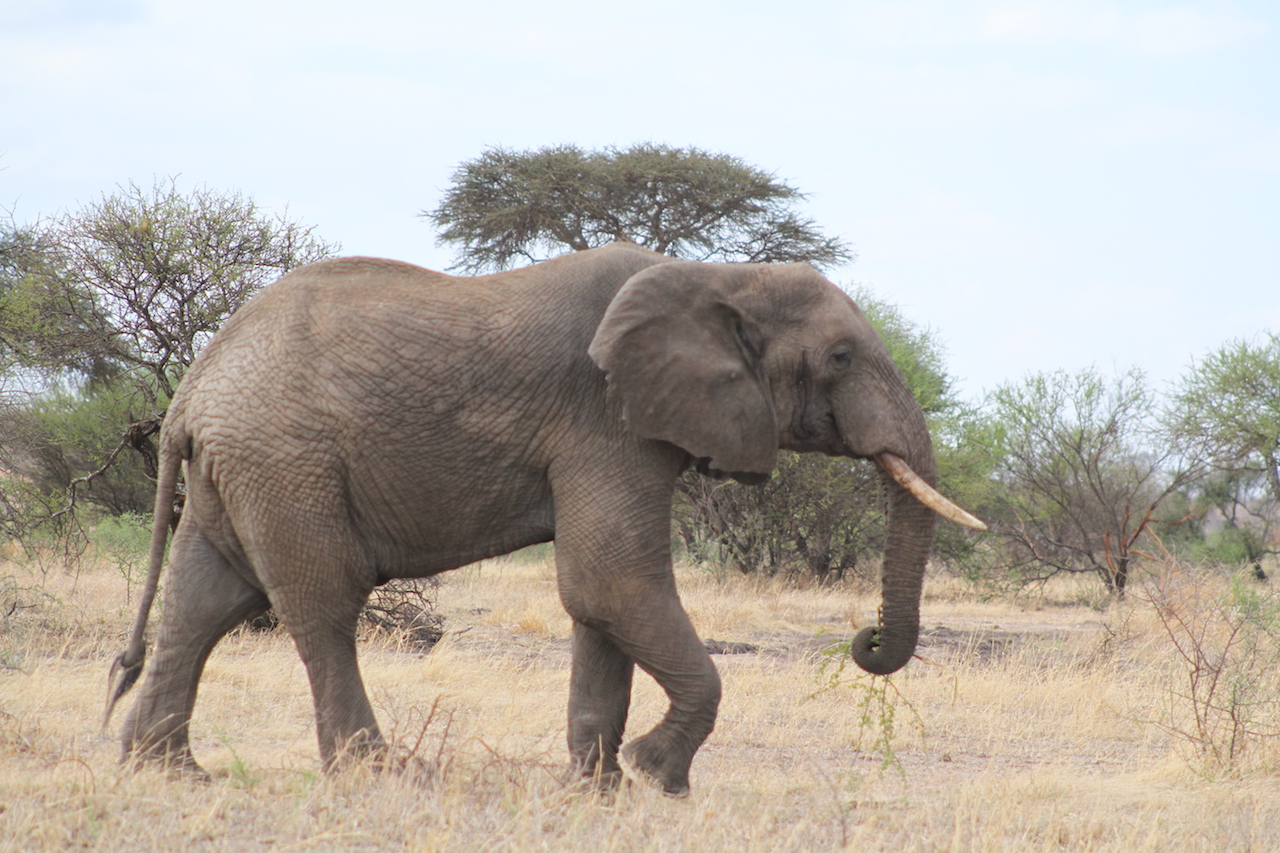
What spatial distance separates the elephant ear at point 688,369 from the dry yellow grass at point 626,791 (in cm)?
148

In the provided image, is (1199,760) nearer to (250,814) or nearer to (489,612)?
(250,814)

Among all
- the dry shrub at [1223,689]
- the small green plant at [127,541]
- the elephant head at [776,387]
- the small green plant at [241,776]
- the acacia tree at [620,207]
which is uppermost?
the acacia tree at [620,207]

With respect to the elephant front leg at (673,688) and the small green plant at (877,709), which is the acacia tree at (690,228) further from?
the elephant front leg at (673,688)

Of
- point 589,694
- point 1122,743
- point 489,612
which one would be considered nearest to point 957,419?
point 489,612

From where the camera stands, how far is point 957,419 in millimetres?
25219

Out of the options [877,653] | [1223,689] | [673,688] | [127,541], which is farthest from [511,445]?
[127,541]

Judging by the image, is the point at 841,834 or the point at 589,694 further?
the point at 589,694

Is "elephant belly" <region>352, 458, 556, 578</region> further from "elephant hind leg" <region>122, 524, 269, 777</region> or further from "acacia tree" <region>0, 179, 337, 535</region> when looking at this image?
"acacia tree" <region>0, 179, 337, 535</region>

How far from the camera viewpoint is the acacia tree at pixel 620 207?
2141 centimetres

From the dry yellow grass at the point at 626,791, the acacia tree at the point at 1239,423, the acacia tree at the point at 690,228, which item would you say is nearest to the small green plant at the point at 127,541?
the dry yellow grass at the point at 626,791

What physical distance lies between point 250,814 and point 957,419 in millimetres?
22439

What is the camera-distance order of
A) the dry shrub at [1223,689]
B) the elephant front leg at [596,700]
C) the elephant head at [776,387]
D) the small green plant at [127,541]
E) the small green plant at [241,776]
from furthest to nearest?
the small green plant at [127,541] < the dry shrub at [1223,689] < the elephant front leg at [596,700] < the elephant head at [776,387] < the small green plant at [241,776]

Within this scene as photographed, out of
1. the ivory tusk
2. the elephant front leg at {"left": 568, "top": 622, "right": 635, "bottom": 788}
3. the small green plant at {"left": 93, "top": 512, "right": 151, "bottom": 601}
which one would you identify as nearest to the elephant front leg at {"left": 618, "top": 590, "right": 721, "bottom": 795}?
the elephant front leg at {"left": 568, "top": 622, "right": 635, "bottom": 788}

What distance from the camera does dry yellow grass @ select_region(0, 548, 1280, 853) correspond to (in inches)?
169
